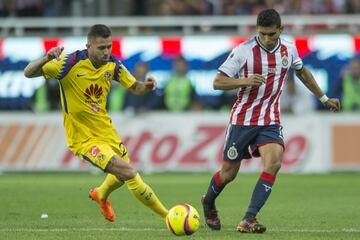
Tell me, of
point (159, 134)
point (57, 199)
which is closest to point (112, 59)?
point (57, 199)

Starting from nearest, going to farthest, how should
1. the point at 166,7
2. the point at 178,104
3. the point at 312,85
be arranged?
the point at 312,85 → the point at 178,104 → the point at 166,7

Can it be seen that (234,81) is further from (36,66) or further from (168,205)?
(168,205)

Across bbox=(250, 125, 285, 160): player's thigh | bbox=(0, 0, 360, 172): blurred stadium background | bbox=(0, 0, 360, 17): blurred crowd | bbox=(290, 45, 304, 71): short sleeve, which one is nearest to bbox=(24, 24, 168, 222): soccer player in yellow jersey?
bbox=(250, 125, 285, 160): player's thigh

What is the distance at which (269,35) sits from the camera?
962cm

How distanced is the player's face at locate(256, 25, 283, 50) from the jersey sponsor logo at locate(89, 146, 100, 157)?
1.92 meters

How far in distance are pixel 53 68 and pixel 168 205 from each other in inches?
136

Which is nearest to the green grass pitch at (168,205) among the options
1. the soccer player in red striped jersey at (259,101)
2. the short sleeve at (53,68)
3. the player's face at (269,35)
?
the soccer player in red striped jersey at (259,101)

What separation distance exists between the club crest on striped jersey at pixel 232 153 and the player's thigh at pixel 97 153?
1.13 m

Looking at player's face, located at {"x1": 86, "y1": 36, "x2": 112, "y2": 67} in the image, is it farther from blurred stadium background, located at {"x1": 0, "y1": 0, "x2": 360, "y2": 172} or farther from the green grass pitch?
blurred stadium background, located at {"x1": 0, "y1": 0, "x2": 360, "y2": 172}

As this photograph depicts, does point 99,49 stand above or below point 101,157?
above

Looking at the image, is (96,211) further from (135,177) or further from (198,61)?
(198,61)

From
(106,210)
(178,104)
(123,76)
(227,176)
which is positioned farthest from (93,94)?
(178,104)

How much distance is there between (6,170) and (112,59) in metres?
9.41

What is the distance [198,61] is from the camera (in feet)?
68.2
